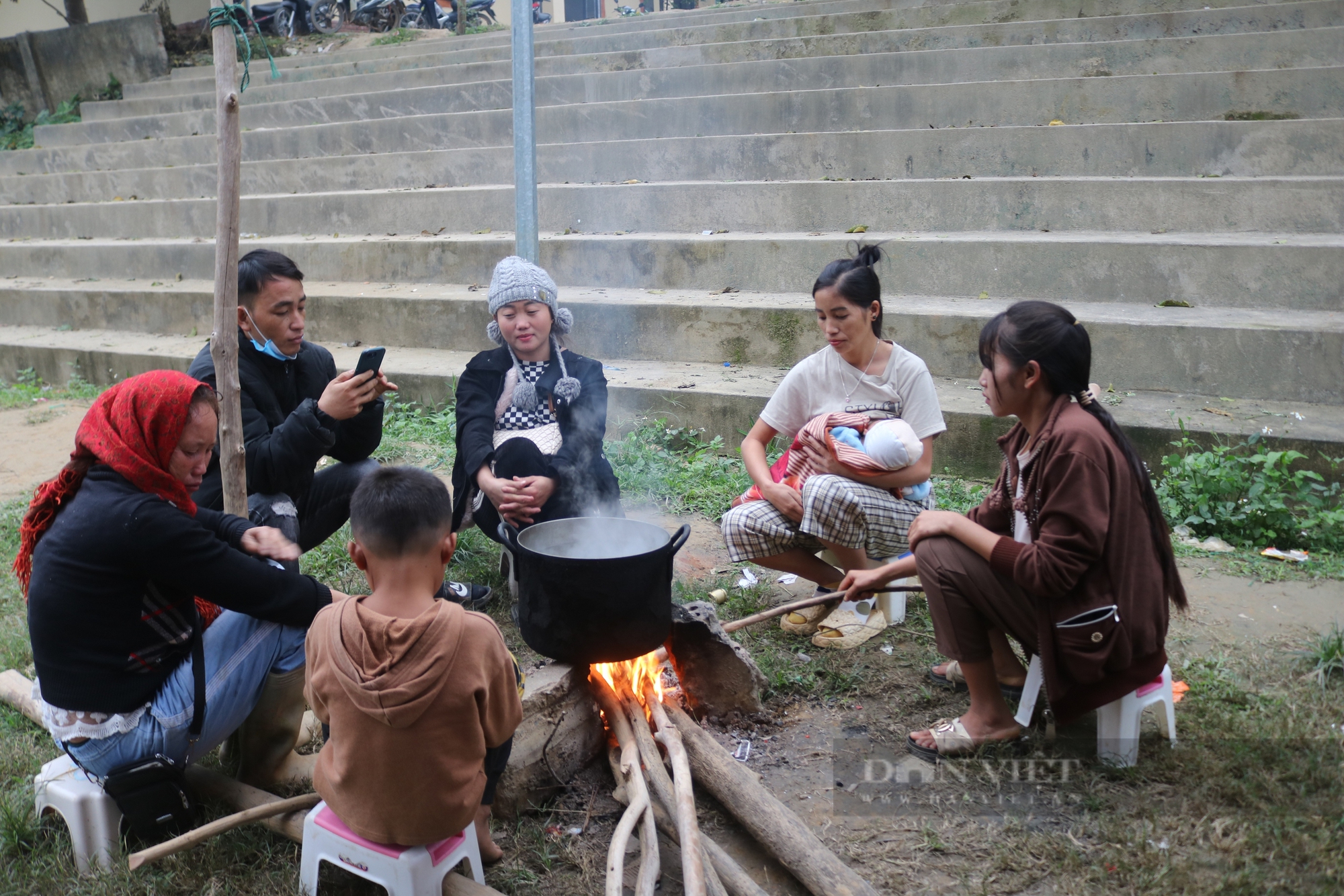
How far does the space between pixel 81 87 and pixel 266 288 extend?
13.7 meters

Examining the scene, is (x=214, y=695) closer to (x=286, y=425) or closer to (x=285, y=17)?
(x=286, y=425)

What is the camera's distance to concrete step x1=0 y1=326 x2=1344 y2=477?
15.4ft

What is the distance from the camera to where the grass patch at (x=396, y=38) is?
14.7 meters

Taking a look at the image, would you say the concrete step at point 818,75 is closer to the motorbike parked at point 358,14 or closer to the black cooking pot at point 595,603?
the black cooking pot at point 595,603

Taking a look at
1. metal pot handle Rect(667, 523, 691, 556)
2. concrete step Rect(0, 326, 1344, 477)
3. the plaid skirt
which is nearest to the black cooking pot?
metal pot handle Rect(667, 523, 691, 556)

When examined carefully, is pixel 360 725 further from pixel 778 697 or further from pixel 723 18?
pixel 723 18

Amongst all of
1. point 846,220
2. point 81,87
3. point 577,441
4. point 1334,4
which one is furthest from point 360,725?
point 81,87

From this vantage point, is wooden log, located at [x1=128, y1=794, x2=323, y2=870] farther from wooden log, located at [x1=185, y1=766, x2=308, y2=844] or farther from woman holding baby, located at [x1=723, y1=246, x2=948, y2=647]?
woman holding baby, located at [x1=723, y1=246, x2=948, y2=647]

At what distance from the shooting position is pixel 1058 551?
257 cm

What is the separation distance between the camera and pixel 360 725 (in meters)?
2.17

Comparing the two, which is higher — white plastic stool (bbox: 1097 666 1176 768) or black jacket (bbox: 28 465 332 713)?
black jacket (bbox: 28 465 332 713)

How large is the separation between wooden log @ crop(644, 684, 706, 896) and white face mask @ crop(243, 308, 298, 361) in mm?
1920

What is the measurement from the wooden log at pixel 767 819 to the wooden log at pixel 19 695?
2.21m

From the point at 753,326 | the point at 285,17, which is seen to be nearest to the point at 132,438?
the point at 753,326
